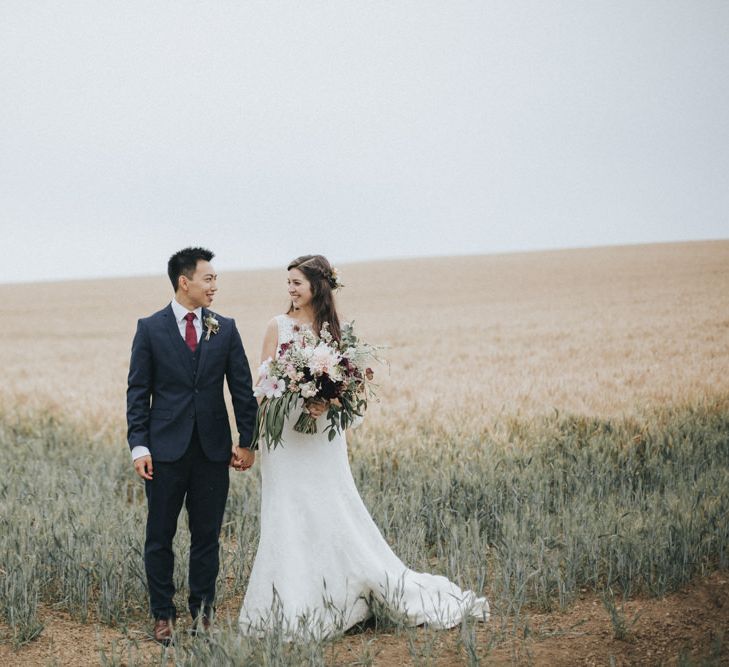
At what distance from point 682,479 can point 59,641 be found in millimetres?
5765

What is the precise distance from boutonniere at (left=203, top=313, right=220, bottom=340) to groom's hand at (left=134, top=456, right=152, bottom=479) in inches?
33.1

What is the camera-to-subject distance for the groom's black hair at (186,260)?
4984 mm

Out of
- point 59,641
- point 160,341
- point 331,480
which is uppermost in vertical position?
point 160,341

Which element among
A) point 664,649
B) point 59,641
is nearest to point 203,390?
point 59,641

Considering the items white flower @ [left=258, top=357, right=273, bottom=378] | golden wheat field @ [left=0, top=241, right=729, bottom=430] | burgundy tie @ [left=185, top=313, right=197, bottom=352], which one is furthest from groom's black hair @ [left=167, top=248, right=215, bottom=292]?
golden wheat field @ [left=0, top=241, right=729, bottom=430]

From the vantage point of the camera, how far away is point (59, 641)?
Answer: 5113mm

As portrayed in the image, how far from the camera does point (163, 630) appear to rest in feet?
16.3

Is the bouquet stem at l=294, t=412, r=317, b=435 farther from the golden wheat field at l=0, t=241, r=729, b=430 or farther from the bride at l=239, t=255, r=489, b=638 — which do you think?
the golden wheat field at l=0, t=241, r=729, b=430

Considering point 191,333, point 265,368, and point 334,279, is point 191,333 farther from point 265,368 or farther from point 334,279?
point 334,279

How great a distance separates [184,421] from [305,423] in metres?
0.76

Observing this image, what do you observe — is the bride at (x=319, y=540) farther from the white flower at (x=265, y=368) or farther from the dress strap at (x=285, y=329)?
the white flower at (x=265, y=368)

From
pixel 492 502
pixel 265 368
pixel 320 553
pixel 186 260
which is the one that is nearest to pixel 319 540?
pixel 320 553

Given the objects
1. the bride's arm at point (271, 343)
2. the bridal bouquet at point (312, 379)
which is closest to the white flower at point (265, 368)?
the bridal bouquet at point (312, 379)

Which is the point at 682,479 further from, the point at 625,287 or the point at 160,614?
the point at 625,287
